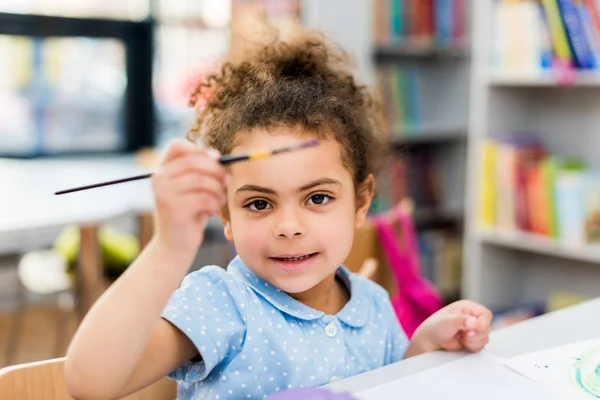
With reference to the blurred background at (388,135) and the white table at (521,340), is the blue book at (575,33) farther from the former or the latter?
the white table at (521,340)

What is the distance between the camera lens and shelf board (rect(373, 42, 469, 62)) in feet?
11.4

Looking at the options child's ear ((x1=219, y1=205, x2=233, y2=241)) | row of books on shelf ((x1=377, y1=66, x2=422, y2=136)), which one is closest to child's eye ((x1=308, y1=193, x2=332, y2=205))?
child's ear ((x1=219, y1=205, x2=233, y2=241))

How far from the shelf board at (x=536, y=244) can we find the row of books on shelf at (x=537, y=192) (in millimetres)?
19

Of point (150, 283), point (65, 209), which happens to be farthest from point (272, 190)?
point (65, 209)

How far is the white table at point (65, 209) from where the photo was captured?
213 cm

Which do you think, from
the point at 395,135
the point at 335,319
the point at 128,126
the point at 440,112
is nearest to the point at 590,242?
the point at 395,135

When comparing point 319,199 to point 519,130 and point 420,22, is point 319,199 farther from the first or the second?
point 420,22

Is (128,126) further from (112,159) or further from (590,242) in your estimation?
(590,242)

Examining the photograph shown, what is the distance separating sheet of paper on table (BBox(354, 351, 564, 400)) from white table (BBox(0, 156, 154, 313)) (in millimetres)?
1220

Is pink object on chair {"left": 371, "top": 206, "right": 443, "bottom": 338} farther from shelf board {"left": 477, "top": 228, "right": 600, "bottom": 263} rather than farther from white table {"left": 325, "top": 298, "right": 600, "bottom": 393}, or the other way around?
shelf board {"left": 477, "top": 228, "right": 600, "bottom": 263}

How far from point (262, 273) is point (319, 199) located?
0.37 feet

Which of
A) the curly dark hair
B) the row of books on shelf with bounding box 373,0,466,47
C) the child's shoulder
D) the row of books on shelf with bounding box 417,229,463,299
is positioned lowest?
the row of books on shelf with bounding box 417,229,463,299

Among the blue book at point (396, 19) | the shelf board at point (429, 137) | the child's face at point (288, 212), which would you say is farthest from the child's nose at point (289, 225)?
the blue book at point (396, 19)

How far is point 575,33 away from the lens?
2.61 metres
